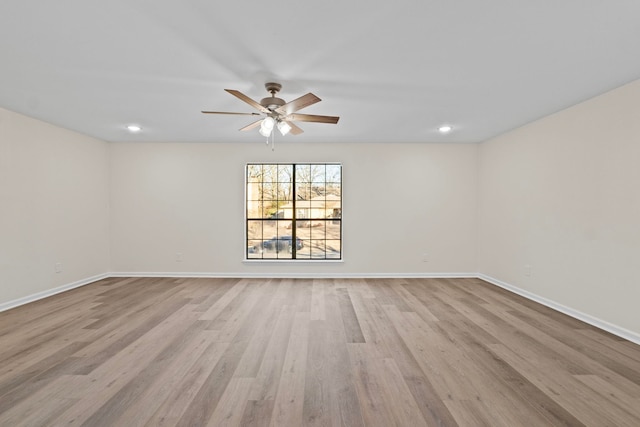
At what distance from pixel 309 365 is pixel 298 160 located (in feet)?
11.8

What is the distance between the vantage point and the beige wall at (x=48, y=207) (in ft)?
11.6

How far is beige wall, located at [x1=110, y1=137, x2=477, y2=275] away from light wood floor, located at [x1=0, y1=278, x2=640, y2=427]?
54.7 inches

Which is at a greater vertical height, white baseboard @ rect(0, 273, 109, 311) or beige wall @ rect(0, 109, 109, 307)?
beige wall @ rect(0, 109, 109, 307)

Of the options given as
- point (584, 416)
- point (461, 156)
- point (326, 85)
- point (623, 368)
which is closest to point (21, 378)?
point (326, 85)

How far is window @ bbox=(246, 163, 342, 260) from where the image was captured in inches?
205

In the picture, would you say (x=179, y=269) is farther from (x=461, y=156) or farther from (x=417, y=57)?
(x=461, y=156)

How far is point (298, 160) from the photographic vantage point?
512 cm

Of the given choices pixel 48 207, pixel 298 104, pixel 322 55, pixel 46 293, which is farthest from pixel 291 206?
pixel 46 293

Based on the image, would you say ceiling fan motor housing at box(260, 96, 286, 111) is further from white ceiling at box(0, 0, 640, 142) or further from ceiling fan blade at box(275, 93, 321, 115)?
white ceiling at box(0, 0, 640, 142)

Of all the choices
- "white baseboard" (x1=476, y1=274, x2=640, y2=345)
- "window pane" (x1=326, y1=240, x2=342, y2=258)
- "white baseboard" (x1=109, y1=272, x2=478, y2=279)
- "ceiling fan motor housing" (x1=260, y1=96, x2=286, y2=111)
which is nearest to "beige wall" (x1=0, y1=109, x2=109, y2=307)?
"white baseboard" (x1=109, y1=272, x2=478, y2=279)

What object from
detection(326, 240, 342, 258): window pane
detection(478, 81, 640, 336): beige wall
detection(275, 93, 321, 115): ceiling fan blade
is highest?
detection(275, 93, 321, 115): ceiling fan blade

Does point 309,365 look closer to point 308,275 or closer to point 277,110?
point 277,110

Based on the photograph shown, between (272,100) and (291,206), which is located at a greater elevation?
(272,100)

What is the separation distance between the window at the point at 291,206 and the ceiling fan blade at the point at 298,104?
8.12 feet
